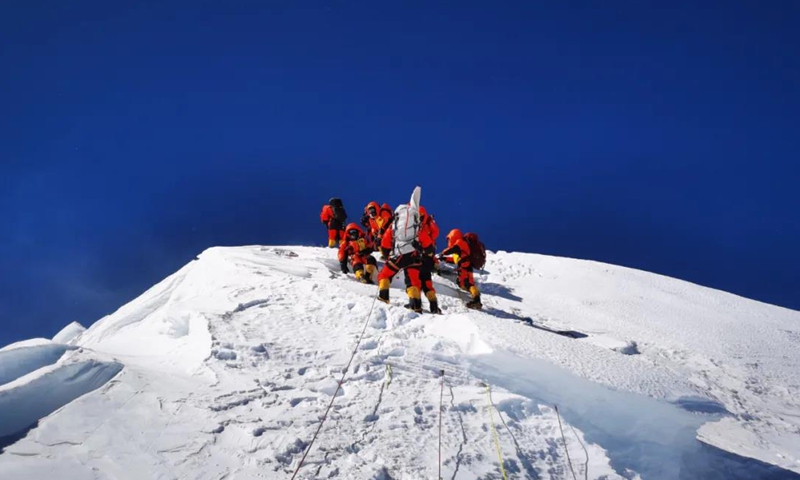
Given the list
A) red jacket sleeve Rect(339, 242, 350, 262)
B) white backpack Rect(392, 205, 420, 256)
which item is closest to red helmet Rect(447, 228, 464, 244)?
white backpack Rect(392, 205, 420, 256)

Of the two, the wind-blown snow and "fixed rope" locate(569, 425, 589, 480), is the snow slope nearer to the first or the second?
"fixed rope" locate(569, 425, 589, 480)

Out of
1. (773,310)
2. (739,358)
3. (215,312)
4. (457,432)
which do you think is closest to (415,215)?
(215,312)

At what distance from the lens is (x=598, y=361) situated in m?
5.50

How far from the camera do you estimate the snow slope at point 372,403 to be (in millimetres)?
3406

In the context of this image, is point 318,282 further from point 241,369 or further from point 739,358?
point 739,358

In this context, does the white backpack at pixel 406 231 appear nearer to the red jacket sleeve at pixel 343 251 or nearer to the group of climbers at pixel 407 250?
the group of climbers at pixel 407 250

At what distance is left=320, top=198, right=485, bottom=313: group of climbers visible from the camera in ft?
29.8

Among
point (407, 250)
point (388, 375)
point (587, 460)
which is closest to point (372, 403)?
point (388, 375)

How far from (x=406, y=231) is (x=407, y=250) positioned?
0.43 metres

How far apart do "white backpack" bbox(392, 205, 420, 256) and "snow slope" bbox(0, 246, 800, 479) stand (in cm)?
185

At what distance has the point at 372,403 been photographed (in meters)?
4.45

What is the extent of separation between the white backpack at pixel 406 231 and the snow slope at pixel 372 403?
185 cm

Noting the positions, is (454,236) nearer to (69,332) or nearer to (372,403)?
(372,403)

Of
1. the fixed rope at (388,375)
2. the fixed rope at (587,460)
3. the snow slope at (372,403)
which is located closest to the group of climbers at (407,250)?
the snow slope at (372,403)
